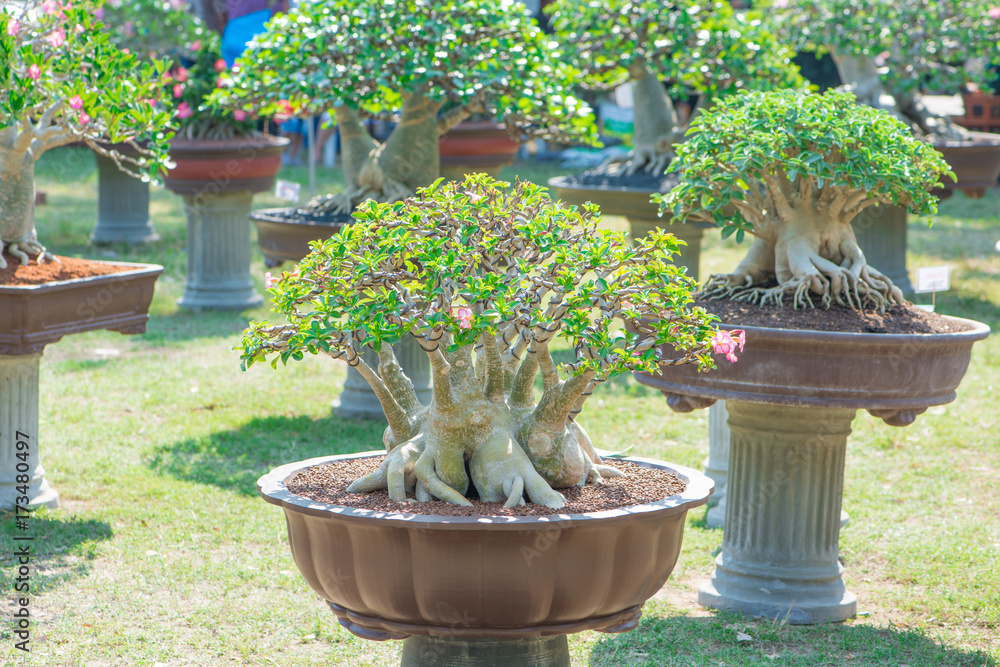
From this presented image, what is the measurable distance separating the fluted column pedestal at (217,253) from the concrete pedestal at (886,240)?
4660 millimetres

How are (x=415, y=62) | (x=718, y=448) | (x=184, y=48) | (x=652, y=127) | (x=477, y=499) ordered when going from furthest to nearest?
1. (x=184, y=48)
2. (x=652, y=127)
3. (x=415, y=62)
4. (x=718, y=448)
5. (x=477, y=499)

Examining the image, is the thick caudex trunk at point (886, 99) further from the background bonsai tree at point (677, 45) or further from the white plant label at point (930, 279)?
the white plant label at point (930, 279)

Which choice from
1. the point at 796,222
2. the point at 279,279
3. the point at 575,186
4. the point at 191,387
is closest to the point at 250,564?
the point at 279,279

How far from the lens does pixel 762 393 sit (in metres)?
3.46

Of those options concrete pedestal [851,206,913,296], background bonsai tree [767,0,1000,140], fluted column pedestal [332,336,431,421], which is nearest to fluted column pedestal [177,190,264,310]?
Answer: fluted column pedestal [332,336,431,421]

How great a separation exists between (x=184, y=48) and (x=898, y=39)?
5.44 meters

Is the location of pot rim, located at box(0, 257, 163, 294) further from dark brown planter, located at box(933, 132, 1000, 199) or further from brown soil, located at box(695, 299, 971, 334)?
dark brown planter, located at box(933, 132, 1000, 199)

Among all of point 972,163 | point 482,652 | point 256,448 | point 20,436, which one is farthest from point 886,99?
point 482,652

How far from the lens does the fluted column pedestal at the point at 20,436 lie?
4512mm

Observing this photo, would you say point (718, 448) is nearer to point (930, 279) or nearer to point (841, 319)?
point (930, 279)

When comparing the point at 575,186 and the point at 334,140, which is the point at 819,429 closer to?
the point at 575,186

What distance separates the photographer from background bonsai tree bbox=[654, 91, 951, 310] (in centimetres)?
357

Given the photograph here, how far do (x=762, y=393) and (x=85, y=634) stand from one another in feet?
6.99

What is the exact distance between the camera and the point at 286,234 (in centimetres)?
600
